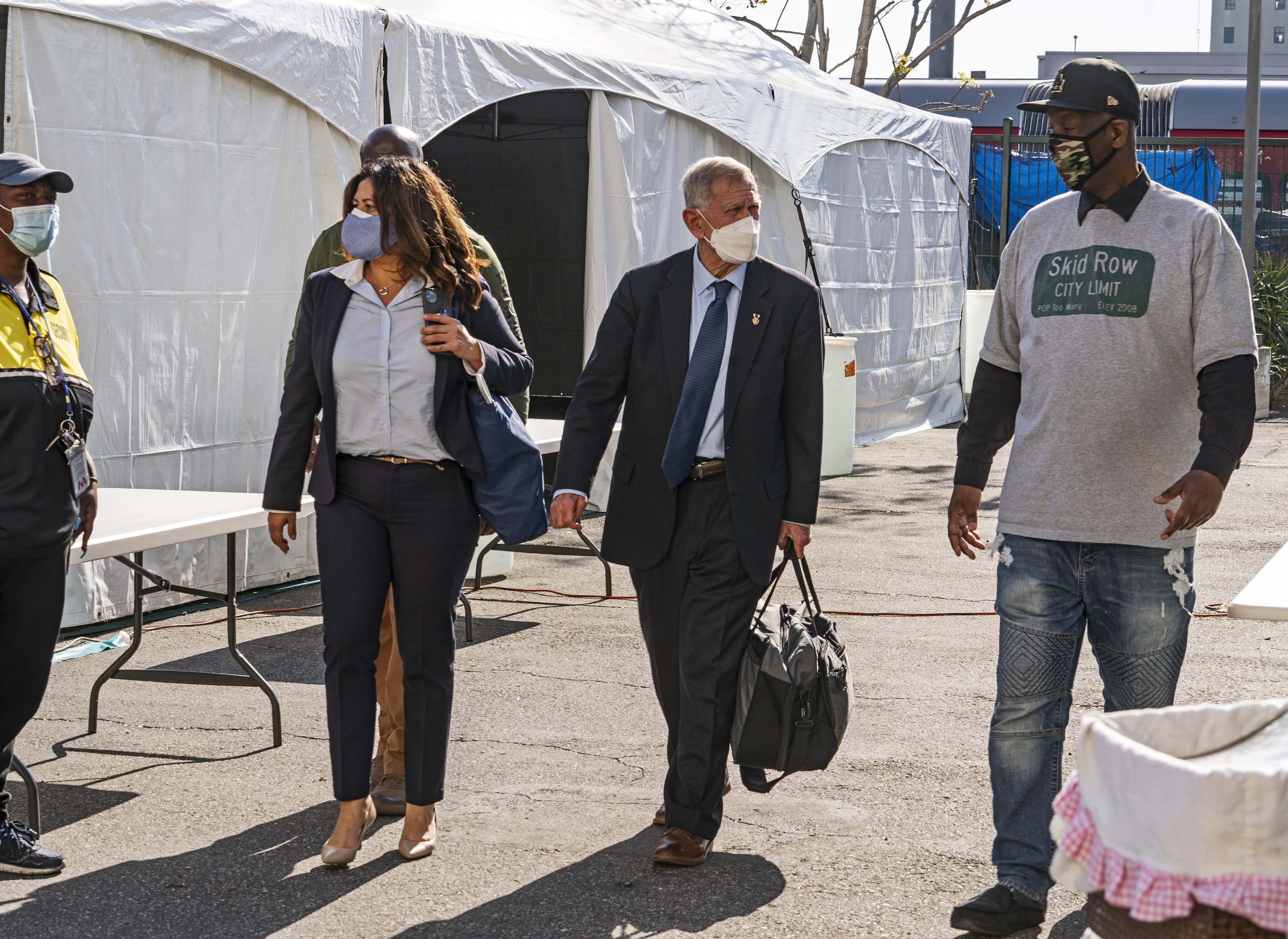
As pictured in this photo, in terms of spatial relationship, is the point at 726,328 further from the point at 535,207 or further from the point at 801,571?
the point at 535,207

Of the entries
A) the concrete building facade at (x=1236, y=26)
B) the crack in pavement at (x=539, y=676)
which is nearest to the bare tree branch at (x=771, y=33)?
the crack in pavement at (x=539, y=676)

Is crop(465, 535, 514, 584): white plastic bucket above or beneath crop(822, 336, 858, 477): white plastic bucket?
beneath

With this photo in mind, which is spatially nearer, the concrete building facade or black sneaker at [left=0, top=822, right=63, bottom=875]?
black sneaker at [left=0, top=822, right=63, bottom=875]

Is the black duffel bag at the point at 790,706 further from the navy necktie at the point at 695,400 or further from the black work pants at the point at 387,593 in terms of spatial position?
the black work pants at the point at 387,593

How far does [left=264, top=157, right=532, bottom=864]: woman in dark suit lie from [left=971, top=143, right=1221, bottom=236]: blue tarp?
600 inches

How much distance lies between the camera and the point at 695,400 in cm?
412

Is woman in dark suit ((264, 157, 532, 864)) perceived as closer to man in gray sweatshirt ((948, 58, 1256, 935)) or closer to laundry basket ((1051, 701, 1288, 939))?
man in gray sweatshirt ((948, 58, 1256, 935))

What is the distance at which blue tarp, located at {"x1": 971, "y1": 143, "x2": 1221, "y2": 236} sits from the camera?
742 inches

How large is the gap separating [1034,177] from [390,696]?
1659cm

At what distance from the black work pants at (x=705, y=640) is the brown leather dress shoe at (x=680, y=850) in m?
0.02

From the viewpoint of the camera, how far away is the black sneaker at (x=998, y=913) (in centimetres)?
355

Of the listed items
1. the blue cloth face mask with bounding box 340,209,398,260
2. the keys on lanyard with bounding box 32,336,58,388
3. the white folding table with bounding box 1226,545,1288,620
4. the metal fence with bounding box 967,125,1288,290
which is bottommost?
the white folding table with bounding box 1226,545,1288,620

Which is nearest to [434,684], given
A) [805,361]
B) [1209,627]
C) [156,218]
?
[805,361]

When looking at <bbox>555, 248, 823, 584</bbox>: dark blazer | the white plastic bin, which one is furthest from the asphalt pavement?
the white plastic bin
